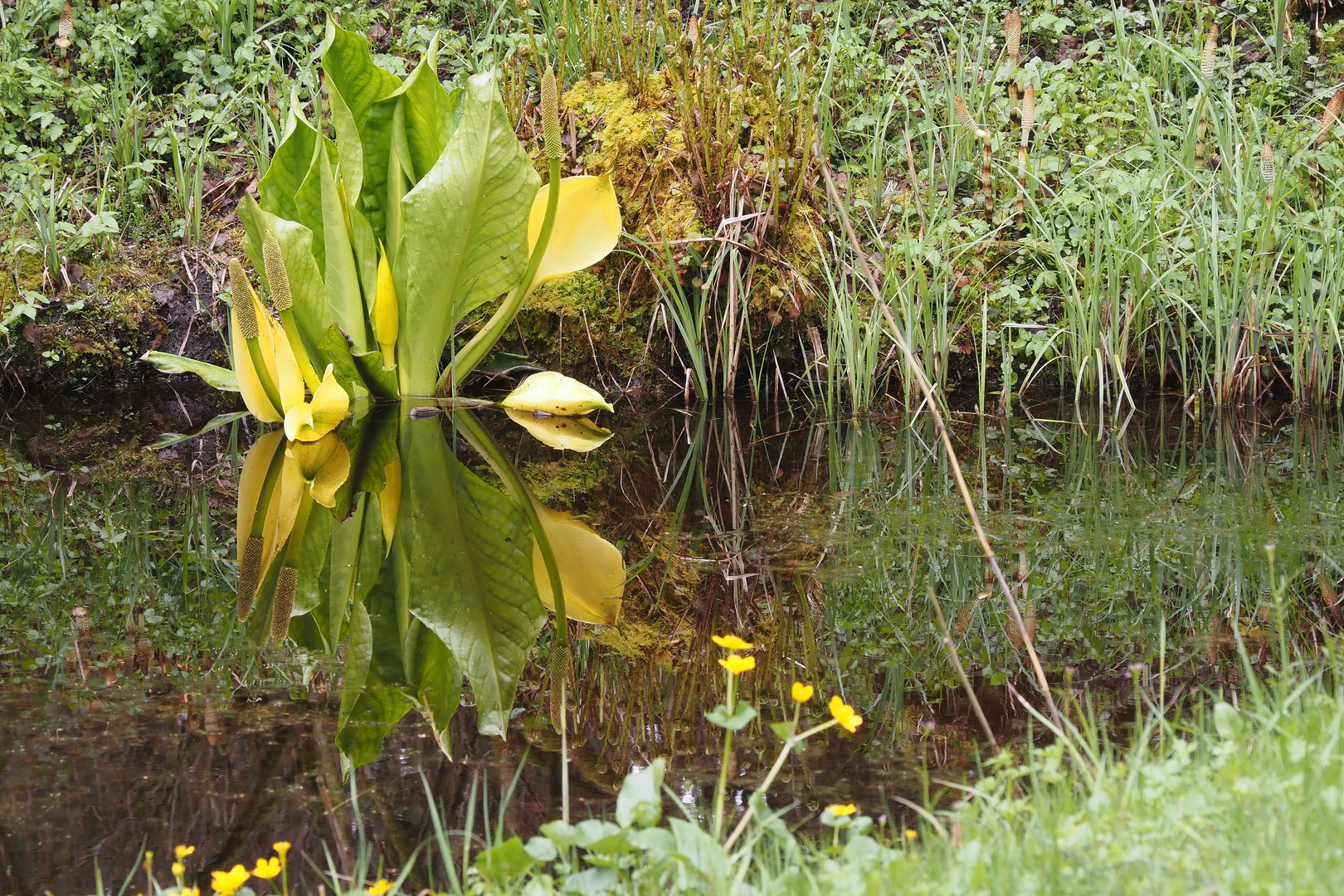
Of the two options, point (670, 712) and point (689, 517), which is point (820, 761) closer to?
point (670, 712)

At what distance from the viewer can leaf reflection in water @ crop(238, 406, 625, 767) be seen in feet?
5.04

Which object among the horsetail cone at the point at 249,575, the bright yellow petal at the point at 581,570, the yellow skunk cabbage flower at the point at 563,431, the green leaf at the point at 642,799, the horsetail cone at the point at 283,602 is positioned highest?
the green leaf at the point at 642,799

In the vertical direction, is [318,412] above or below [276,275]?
below

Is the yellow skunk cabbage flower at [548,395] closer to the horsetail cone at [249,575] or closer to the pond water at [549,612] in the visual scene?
the pond water at [549,612]

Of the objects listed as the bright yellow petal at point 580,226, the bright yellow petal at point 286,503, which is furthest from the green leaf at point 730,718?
the bright yellow petal at point 580,226

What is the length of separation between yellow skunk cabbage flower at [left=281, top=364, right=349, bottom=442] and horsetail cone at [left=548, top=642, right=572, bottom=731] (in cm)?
146

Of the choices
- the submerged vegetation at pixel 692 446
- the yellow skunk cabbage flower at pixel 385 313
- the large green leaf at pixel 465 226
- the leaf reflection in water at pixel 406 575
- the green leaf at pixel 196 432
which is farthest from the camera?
the green leaf at pixel 196 432

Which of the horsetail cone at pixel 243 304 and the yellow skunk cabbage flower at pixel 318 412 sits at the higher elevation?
the horsetail cone at pixel 243 304

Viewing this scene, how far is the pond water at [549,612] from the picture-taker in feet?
4.16

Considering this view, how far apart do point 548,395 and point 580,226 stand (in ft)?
1.84

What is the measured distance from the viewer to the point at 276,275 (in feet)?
8.77

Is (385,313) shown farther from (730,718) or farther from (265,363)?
(730,718)

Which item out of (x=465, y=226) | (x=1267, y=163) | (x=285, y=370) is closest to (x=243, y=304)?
(x=285, y=370)

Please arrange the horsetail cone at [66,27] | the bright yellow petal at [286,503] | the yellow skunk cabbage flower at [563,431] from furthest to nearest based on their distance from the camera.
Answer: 1. the horsetail cone at [66,27]
2. the yellow skunk cabbage flower at [563,431]
3. the bright yellow petal at [286,503]
